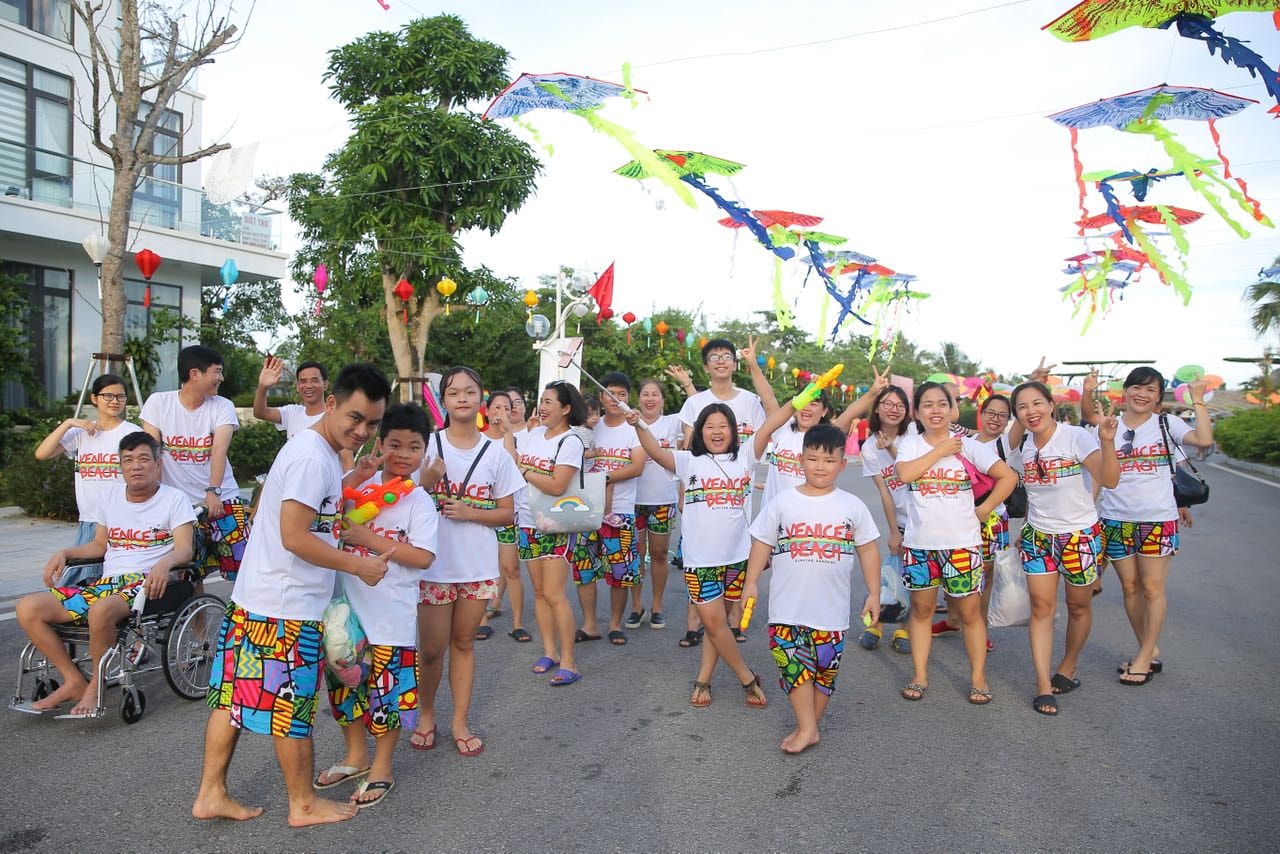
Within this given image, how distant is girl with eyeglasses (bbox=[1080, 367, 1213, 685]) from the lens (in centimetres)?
531

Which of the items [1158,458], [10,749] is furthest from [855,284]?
[10,749]

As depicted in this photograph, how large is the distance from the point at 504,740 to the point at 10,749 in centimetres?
227

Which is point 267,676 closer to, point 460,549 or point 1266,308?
point 460,549

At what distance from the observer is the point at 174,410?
5418 mm

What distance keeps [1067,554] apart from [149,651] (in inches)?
206

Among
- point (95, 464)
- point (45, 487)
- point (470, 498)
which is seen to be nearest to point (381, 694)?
point (470, 498)

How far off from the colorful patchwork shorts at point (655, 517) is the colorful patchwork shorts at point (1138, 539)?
2.91m

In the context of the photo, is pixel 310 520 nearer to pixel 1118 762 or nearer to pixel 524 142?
pixel 1118 762

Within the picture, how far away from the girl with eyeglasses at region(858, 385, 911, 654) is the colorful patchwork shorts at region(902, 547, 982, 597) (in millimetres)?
527

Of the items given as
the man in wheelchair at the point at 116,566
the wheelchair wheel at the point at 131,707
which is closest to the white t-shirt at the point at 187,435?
the man in wheelchair at the point at 116,566

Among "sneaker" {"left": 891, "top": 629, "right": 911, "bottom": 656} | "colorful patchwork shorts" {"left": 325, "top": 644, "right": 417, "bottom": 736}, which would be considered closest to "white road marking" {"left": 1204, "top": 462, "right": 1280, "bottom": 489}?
"sneaker" {"left": 891, "top": 629, "right": 911, "bottom": 656}

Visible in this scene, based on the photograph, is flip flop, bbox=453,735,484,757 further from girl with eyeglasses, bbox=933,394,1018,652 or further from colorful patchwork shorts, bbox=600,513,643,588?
girl with eyeglasses, bbox=933,394,1018,652

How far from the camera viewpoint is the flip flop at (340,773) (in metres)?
3.75

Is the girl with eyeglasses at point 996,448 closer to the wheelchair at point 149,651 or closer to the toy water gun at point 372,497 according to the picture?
the toy water gun at point 372,497
